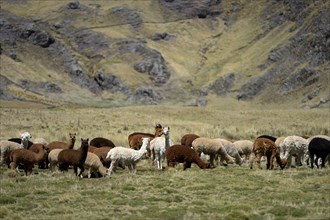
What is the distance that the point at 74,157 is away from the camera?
64.7ft

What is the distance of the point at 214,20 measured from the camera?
164 metres

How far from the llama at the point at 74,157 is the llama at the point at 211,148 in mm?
5535

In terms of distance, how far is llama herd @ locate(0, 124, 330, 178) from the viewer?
20.1 metres

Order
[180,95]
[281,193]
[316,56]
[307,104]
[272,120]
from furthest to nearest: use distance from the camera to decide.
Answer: [180,95]
[316,56]
[307,104]
[272,120]
[281,193]

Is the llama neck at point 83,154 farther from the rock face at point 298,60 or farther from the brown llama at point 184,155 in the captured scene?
the rock face at point 298,60

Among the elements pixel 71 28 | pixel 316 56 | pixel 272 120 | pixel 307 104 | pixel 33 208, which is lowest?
pixel 33 208

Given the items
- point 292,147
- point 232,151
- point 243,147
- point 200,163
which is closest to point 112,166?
point 200,163

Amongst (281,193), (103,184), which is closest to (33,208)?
(103,184)

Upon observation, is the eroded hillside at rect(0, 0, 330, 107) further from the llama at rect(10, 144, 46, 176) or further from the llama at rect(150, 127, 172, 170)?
the llama at rect(10, 144, 46, 176)

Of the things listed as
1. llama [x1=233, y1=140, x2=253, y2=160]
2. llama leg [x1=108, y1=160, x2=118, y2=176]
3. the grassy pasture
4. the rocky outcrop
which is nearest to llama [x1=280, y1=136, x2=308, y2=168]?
the grassy pasture

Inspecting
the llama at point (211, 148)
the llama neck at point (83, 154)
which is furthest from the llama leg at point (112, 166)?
the llama at point (211, 148)

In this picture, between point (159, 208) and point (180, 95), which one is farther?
point (180, 95)

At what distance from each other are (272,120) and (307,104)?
3484 centimetres

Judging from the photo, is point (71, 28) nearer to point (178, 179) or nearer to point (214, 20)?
point (214, 20)
